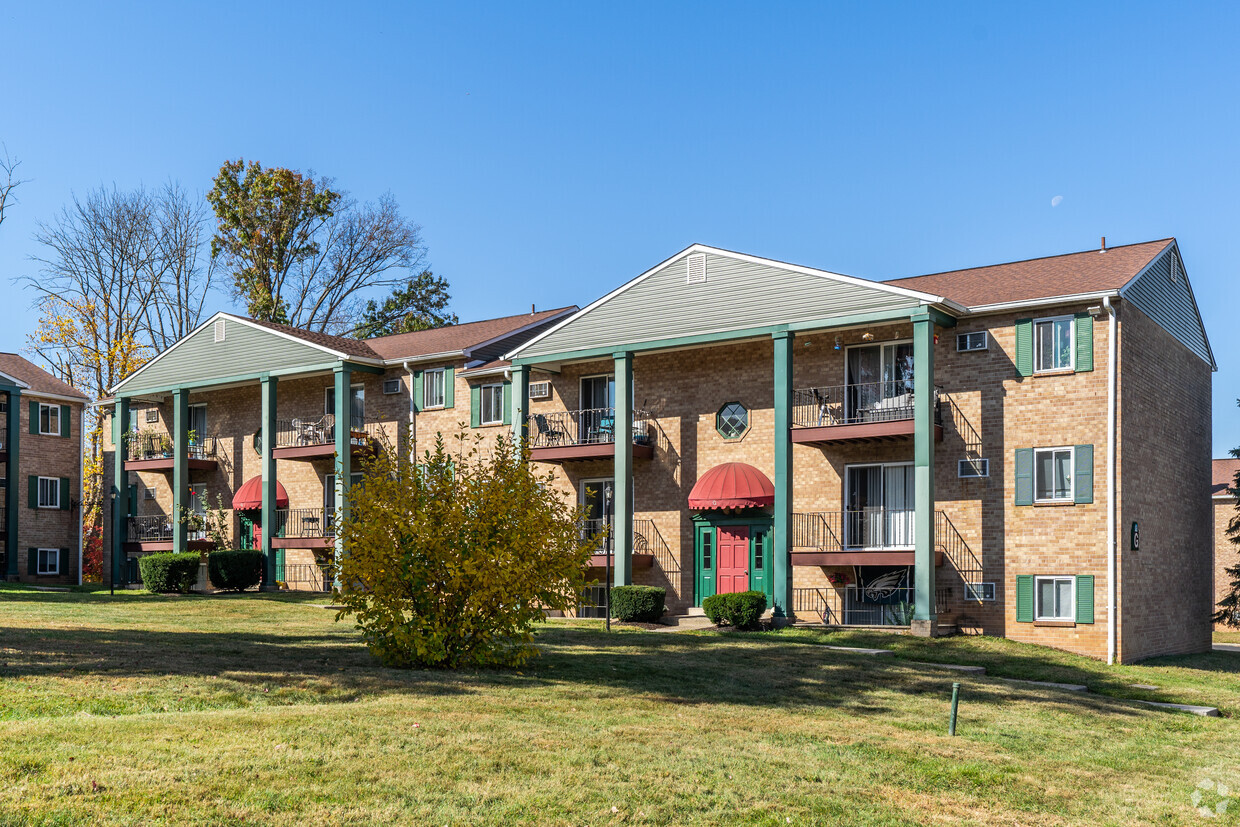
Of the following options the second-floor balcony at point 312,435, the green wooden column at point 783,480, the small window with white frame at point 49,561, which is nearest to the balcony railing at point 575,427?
the green wooden column at point 783,480

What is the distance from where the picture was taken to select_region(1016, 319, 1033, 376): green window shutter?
77.5ft

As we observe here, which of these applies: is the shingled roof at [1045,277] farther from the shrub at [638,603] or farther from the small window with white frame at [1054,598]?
the shrub at [638,603]

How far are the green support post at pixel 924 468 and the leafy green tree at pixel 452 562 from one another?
1073 centimetres

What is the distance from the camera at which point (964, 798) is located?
31.9 feet

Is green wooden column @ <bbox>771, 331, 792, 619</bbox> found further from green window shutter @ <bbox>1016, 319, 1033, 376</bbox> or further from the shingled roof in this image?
green window shutter @ <bbox>1016, 319, 1033, 376</bbox>

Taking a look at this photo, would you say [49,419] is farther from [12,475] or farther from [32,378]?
[12,475]

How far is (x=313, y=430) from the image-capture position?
3503 centimetres

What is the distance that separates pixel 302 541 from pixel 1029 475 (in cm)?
1988

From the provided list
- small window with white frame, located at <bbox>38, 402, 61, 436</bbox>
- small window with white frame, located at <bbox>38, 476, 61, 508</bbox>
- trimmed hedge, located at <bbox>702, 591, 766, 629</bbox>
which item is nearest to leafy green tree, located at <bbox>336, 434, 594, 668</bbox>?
trimmed hedge, located at <bbox>702, 591, 766, 629</bbox>

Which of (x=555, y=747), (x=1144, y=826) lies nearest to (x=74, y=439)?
(x=555, y=747)

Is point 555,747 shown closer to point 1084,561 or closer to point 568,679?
point 568,679

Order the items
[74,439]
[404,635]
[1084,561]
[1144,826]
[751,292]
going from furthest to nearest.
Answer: [74,439] < [751,292] < [1084,561] < [404,635] < [1144,826]

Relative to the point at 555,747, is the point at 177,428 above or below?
above

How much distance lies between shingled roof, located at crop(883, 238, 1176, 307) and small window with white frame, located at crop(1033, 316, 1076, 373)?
1.99 feet
